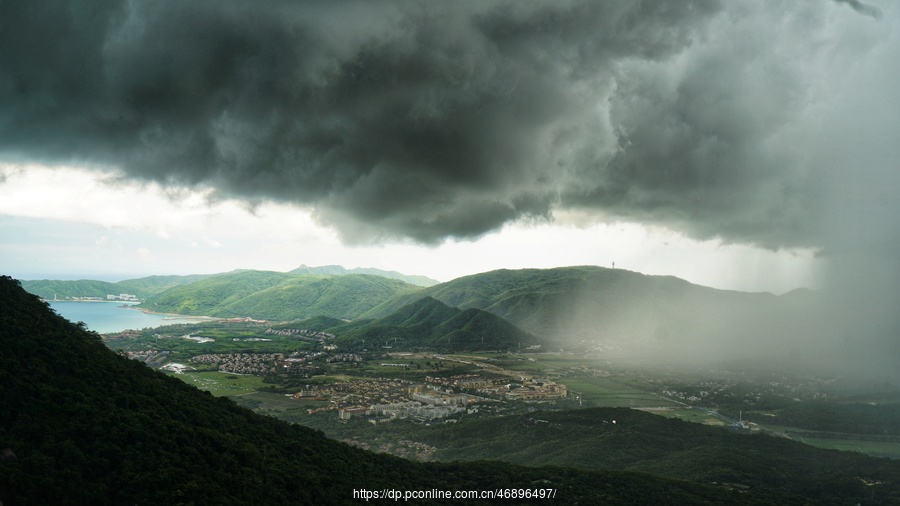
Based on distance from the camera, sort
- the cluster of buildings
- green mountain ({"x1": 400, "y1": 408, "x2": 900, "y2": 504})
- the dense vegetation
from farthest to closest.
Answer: the cluster of buildings → the dense vegetation → green mountain ({"x1": 400, "y1": 408, "x2": 900, "y2": 504})

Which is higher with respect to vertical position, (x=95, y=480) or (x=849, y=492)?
(x=95, y=480)

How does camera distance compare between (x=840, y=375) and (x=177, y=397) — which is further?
(x=840, y=375)

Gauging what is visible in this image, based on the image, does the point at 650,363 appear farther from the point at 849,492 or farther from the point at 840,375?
the point at 849,492

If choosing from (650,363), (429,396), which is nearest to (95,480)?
(429,396)

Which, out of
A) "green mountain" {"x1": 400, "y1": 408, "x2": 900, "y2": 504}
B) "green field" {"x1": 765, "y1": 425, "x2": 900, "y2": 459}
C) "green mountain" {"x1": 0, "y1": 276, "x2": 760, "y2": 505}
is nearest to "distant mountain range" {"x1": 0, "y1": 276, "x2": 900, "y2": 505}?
"green mountain" {"x1": 0, "y1": 276, "x2": 760, "y2": 505}

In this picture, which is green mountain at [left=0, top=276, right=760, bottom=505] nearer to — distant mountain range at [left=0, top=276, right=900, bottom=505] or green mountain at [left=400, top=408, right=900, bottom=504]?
distant mountain range at [left=0, top=276, right=900, bottom=505]

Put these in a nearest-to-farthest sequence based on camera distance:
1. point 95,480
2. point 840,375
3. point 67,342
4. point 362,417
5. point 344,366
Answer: point 95,480 < point 67,342 < point 362,417 < point 344,366 < point 840,375

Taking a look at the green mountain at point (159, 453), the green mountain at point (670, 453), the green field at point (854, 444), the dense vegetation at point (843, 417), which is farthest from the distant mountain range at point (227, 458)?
the dense vegetation at point (843, 417)
